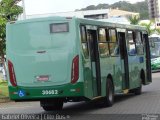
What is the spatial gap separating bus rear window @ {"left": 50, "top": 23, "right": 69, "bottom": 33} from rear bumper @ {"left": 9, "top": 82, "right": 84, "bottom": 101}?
5.15 ft

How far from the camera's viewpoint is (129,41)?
21.1 metres

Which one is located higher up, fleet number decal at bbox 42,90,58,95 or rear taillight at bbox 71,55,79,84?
rear taillight at bbox 71,55,79,84

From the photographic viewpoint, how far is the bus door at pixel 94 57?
16.7 meters

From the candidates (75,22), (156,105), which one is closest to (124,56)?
(156,105)

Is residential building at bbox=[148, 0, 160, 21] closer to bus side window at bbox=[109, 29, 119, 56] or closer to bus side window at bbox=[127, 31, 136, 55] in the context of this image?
bus side window at bbox=[127, 31, 136, 55]

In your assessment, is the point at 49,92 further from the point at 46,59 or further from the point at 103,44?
the point at 103,44

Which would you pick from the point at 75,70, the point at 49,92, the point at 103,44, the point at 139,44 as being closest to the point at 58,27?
the point at 75,70

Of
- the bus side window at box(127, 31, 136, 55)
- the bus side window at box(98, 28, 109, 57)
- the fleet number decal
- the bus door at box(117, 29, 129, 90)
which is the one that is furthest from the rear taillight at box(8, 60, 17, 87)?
the bus side window at box(127, 31, 136, 55)

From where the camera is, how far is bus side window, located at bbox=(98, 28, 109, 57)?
17438mm

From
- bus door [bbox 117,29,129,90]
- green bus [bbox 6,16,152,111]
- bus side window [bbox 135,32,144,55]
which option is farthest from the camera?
bus side window [bbox 135,32,144,55]

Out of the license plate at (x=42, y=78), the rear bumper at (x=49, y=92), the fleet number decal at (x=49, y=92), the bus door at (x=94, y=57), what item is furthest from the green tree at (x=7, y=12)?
the fleet number decal at (x=49, y=92)

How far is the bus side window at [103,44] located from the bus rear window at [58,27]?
6.66 feet

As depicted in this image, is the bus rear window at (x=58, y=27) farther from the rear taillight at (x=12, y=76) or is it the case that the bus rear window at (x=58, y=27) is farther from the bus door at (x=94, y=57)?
the rear taillight at (x=12, y=76)

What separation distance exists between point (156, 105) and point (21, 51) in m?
4.74
